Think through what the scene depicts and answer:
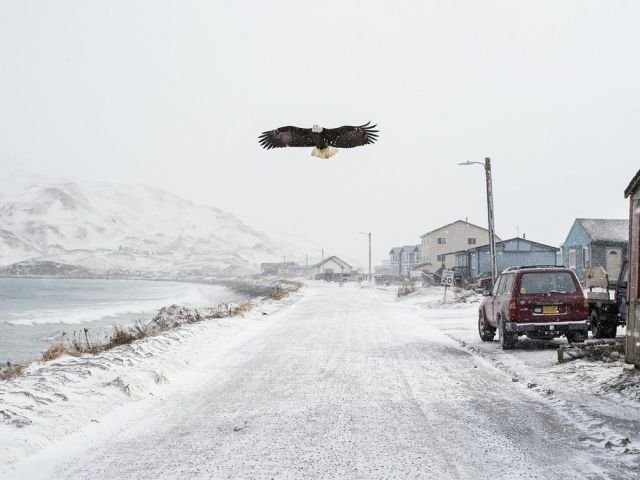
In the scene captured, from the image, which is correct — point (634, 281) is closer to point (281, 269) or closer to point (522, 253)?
point (522, 253)

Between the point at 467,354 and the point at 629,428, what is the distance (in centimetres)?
669

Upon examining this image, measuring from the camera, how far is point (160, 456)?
564 cm

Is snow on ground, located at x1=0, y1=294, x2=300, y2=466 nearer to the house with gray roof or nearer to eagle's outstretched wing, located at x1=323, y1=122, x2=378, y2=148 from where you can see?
eagle's outstretched wing, located at x1=323, y1=122, x2=378, y2=148

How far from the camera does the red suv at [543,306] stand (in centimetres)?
1341

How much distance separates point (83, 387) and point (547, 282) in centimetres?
1006

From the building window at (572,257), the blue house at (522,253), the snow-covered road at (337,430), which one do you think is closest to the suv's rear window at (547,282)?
the snow-covered road at (337,430)

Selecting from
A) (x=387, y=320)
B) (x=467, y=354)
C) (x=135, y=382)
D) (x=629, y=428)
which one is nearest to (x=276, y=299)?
(x=387, y=320)

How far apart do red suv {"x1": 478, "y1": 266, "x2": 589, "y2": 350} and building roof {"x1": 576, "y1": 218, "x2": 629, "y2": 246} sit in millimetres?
36694

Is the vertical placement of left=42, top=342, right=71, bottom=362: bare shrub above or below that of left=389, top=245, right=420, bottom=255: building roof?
below

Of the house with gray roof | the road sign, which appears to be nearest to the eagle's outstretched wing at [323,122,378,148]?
the road sign

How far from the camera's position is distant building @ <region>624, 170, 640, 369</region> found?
9.32 metres

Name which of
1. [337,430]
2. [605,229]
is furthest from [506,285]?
[605,229]

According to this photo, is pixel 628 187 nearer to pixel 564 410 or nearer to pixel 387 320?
pixel 564 410

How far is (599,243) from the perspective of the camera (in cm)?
4766
